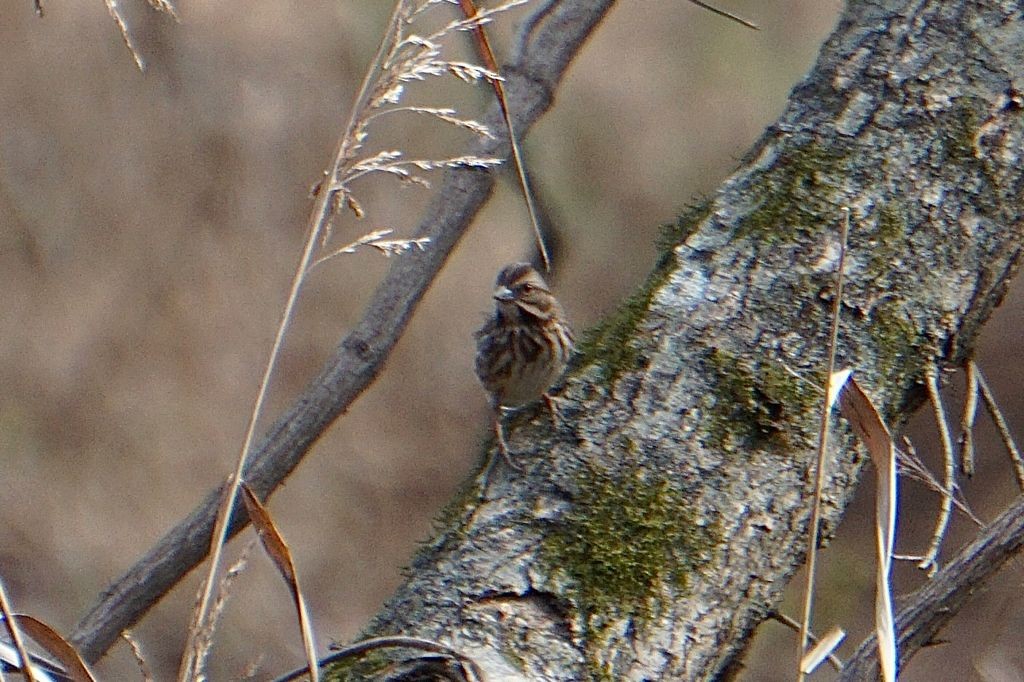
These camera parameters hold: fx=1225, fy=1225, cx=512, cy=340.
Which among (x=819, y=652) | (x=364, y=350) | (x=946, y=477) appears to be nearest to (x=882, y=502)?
(x=819, y=652)

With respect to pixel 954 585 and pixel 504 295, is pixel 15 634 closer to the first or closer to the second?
pixel 954 585

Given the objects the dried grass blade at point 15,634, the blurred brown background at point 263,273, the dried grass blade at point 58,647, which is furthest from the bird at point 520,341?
the blurred brown background at point 263,273

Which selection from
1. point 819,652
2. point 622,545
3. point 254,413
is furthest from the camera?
point 622,545

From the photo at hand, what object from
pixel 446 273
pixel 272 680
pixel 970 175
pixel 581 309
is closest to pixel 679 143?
pixel 581 309

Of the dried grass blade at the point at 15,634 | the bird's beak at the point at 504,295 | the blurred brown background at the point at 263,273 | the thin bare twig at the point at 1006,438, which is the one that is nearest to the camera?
the dried grass blade at the point at 15,634

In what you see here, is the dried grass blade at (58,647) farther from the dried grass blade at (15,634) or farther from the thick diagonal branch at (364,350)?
the thick diagonal branch at (364,350)

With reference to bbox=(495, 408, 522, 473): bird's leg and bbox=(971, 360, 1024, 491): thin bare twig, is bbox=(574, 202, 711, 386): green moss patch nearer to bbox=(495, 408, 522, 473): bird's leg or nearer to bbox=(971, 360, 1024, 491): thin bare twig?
bbox=(495, 408, 522, 473): bird's leg
